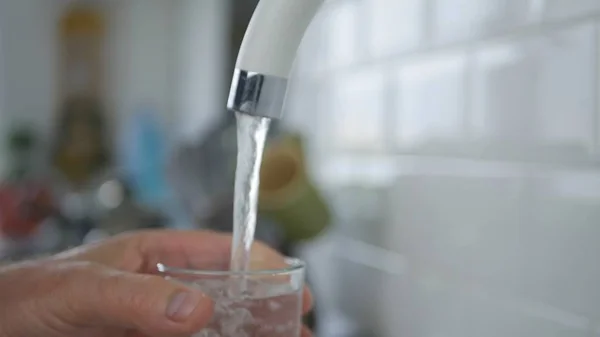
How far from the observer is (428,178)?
2.42ft

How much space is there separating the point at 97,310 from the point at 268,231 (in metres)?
0.39

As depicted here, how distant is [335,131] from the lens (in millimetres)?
1013

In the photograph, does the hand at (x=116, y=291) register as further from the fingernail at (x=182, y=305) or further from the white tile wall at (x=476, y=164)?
the white tile wall at (x=476, y=164)

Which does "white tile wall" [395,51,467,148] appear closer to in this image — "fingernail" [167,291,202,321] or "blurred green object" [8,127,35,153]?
"fingernail" [167,291,202,321]

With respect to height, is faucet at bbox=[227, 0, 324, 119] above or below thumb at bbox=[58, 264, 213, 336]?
above

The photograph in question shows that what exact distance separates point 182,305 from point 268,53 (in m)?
0.15

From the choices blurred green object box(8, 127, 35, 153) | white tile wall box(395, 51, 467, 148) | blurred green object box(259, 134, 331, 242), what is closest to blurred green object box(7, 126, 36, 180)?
blurred green object box(8, 127, 35, 153)

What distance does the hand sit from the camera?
19.2 inches

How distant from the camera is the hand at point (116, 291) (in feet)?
1.60

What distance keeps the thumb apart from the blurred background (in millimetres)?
241

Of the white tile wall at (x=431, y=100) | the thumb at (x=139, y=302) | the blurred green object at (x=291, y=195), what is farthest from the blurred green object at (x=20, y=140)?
the thumb at (x=139, y=302)

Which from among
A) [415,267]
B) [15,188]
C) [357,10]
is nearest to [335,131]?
[357,10]

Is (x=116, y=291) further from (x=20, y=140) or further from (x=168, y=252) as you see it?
(x=20, y=140)

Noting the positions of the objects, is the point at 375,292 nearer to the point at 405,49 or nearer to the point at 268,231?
the point at 268,231
